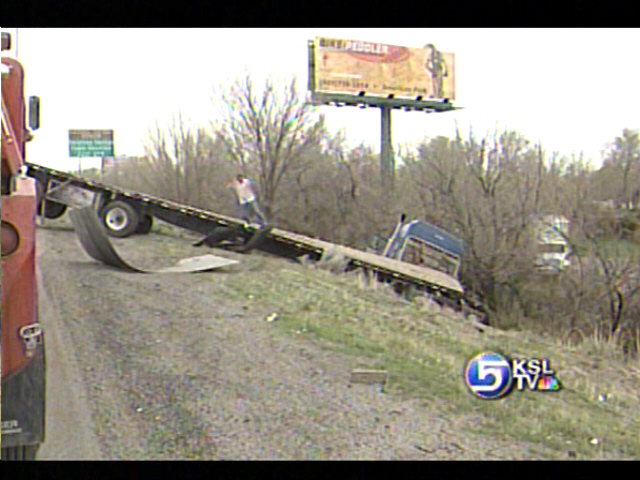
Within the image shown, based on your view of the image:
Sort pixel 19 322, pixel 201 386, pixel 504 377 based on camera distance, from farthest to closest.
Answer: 1. pixel 504 377
2. pixel 201 386
3. pixel 19 322

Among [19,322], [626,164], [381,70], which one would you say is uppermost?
[381,70]

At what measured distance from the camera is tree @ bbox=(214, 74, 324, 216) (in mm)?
4273

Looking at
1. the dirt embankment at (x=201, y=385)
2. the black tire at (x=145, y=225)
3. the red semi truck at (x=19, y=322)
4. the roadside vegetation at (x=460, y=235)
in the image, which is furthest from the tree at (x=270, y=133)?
the red semi truck at (x=19, y=322)

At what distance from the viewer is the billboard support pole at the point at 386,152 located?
4.44 meters

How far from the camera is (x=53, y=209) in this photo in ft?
12.6

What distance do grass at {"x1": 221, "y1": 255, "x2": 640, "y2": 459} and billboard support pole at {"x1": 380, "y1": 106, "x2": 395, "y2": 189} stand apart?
681 millimetres

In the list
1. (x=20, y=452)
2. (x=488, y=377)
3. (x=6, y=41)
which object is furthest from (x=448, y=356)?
(x=6, y=41)

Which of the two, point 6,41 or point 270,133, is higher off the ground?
point 6,41

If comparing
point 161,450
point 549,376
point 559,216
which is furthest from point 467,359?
point 559,216

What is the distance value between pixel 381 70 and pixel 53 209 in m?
1.97

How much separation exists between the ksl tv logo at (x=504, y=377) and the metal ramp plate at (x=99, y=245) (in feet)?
5.18

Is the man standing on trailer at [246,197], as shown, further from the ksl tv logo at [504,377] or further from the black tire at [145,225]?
the ksl tv logo at [504,377]

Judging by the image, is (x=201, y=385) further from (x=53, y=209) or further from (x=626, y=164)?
(x=626, y=164)

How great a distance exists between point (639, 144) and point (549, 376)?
6.34ft
